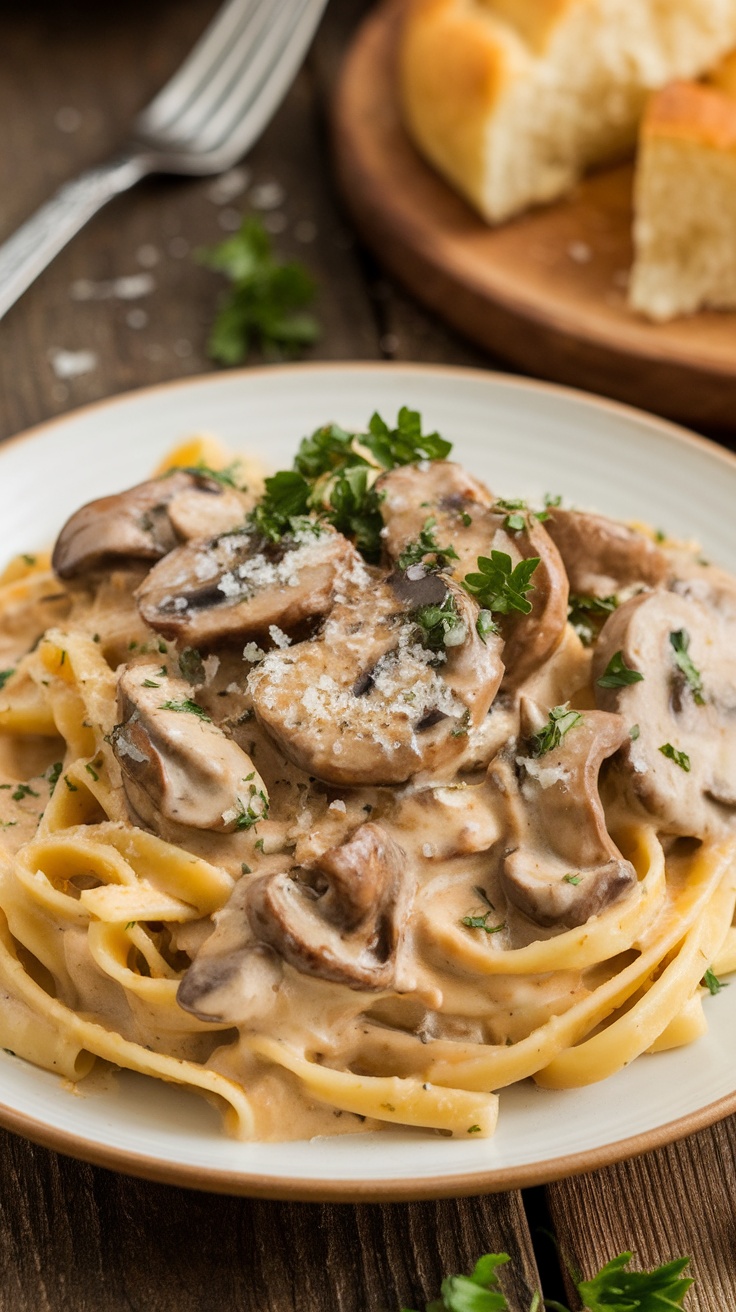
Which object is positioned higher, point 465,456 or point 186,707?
point 186,707

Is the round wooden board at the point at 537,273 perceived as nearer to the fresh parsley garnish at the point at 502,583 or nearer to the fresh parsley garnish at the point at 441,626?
the fresh parsley garnish at the point at 502,583

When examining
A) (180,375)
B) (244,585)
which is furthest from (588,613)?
(180,375)

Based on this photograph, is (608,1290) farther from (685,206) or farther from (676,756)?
(685,206)

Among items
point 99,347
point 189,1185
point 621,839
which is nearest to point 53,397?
point 99,347

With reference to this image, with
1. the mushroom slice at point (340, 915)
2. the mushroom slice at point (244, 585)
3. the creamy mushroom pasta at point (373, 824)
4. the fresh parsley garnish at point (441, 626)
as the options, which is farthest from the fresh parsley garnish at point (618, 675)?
the mushroom slice at point (340, 915)

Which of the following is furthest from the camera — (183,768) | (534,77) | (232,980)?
(534,77)

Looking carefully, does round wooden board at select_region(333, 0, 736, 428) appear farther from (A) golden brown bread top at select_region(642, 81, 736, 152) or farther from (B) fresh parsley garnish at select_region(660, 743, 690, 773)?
(B) fresh parsley garnish at select_region(660, 743, 690, 773)

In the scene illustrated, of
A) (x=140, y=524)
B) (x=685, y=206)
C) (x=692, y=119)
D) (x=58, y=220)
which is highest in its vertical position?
(x=140, y=524)

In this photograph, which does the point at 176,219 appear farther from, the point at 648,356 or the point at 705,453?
the point at 705,453
